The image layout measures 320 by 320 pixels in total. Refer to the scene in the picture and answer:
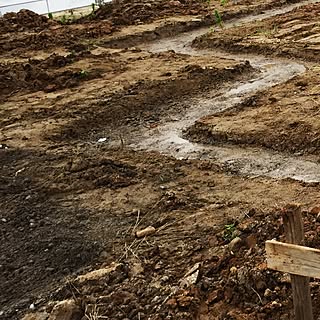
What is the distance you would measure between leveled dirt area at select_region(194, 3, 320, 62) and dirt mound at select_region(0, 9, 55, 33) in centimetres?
544

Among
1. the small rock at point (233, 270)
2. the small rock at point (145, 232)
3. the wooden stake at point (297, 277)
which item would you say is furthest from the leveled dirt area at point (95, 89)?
the wooden stake at point (297, 277)

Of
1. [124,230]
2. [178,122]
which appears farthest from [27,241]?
[178,122]

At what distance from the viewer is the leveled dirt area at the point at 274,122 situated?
7.53m

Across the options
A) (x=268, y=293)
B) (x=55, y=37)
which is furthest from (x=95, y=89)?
(x=268, y=293)

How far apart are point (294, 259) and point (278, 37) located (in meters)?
10.3

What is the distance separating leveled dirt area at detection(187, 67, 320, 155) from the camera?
24.7 ft

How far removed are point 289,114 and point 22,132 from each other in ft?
12.6

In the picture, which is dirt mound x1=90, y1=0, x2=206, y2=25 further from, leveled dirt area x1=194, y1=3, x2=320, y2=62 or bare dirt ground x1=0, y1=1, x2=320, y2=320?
bare dirt ground x1=0, y1=1, x2=320, y2=320

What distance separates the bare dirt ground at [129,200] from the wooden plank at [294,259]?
82cm

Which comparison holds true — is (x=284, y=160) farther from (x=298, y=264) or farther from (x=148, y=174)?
(x=298, y=264)

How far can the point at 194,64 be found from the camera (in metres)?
11.5

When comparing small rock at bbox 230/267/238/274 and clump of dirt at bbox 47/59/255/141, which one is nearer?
small rock at bbox 230/267/238/274

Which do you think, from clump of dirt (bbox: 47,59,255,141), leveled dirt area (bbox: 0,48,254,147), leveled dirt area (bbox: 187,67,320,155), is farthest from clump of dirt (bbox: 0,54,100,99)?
leveled dirt area (bbox: 187,67,320,155)

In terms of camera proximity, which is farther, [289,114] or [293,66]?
[293,66]
